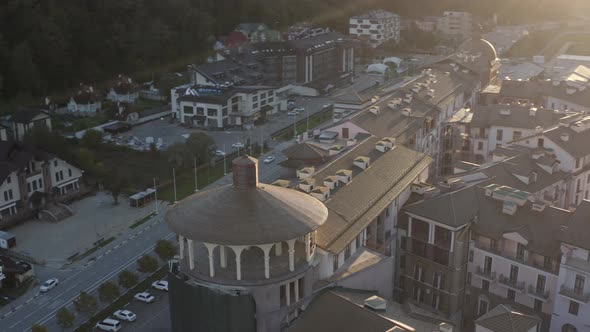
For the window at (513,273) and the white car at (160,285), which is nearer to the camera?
the window at (513,273)

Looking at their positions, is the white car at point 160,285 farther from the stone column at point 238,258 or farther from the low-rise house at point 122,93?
the low-rise house at point 122,93

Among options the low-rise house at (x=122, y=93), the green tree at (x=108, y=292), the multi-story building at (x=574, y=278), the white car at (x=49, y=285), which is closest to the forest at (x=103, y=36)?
the low-rise house at (x=122, y=93)

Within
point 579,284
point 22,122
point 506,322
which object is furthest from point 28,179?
point 579,284

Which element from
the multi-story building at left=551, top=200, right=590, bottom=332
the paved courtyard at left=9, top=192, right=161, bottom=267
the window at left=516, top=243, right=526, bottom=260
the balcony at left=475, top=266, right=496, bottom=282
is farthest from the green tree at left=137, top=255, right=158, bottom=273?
the multi-story building at left=551, top=200, right=590, bottom=332

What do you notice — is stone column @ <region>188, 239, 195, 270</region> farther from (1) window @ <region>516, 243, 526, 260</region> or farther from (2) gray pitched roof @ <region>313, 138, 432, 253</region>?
(1) window @ <region>516, 243, 526, 260</region>

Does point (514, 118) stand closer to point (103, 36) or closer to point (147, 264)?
point (147, 264)

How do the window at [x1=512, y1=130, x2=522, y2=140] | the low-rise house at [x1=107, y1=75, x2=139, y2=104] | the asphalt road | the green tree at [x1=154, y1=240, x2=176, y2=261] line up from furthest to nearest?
the low-rise house at [x1=107, y1=75, x2=139, y2=104], the window at [x1=512, y1=130, x2=522, y2=140], the green tree at [x1=154, y1=240, x2=176, y2=261], the asphalt road
